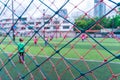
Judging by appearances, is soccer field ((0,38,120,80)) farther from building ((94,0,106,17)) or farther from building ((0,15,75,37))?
building ((94,0,106,17))

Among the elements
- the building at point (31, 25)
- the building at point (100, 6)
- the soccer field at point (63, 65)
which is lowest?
the soccer field at point (63, 65)

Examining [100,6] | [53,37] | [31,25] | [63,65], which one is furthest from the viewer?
[63,65]

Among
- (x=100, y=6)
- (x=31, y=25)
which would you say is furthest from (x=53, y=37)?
(x=31, y=25)

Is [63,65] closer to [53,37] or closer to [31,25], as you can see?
[53,37]

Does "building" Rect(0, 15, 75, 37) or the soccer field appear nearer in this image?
the soccer field

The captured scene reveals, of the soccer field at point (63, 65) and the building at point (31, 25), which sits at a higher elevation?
the building at point (31, 25)

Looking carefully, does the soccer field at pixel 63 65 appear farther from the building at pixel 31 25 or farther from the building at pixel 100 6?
the building at pixel 100 6

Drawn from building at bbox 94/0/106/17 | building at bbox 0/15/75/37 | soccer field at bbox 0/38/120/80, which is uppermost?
building at bbox 0/15/75/37

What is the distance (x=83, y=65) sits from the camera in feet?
17.6

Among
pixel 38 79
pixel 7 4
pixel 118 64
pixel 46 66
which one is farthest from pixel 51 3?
pixel 118 64

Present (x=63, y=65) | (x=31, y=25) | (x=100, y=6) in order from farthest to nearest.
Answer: (x=63, y=65) < (x=100, y=6) < (x=31, y=25)

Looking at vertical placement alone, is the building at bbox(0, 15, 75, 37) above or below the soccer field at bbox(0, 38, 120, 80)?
above

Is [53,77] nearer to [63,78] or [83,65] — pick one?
[63,78]

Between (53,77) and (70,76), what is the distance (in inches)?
10.7
